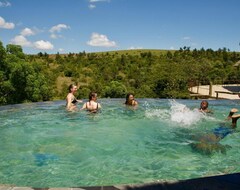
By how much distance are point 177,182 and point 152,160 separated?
2.42 m

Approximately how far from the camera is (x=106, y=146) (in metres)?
6.34

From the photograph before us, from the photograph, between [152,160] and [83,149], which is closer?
[152,160]

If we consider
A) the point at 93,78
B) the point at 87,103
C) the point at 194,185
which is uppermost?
the point at 194,185

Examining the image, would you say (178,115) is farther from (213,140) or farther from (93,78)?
(93,78)

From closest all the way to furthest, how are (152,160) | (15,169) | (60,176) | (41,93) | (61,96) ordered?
(60,176)
(15,169)
(152,160)
(41,93)
(61,96)

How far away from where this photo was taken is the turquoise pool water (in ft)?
14.8

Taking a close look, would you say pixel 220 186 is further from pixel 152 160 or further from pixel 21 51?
pixel 21 51

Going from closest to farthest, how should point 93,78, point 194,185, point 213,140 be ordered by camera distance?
point 194,185 < point 213,140 < point 93,78

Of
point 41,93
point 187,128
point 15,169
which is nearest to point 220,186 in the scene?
point 15,169

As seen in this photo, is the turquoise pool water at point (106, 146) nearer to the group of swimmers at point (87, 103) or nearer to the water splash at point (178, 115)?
the water splash at point (178, 115)

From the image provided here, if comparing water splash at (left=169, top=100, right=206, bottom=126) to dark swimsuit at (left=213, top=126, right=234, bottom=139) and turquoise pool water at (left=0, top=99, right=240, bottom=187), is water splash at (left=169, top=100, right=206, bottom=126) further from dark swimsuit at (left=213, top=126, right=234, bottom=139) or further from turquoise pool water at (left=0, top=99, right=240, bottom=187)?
dark swimsuit at (left=213, top=126, right=234, bottom=139)

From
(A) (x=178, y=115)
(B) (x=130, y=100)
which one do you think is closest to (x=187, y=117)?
(A) (x=178, y=115)

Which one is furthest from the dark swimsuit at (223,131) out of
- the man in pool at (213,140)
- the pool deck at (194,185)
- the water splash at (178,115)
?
the pool deck at (194,185)

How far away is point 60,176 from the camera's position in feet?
14.6
